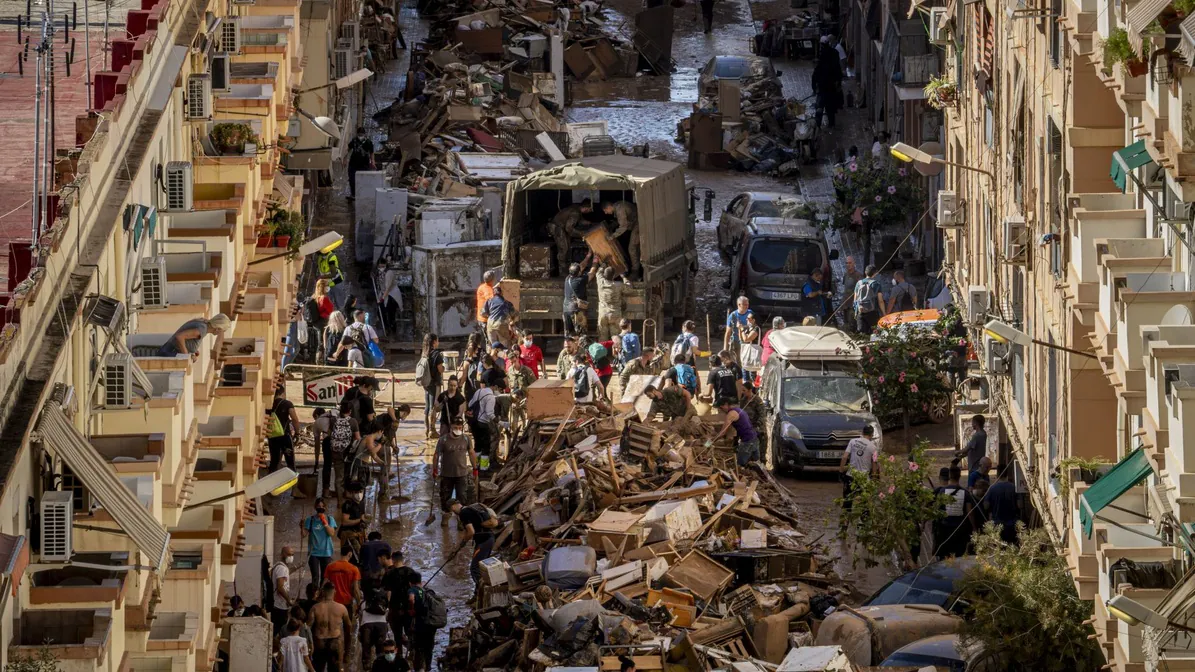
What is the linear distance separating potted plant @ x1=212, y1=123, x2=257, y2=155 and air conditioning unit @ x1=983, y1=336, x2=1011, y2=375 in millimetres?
8752

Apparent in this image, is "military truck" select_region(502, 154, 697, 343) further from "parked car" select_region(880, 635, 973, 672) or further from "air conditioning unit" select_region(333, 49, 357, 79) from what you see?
"parked car" select_region(880, 635, 973, 672)

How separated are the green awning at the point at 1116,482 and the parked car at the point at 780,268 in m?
22.2

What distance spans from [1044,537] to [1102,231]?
13.2 feet

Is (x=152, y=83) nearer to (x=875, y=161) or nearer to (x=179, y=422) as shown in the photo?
(x=179, y=422)

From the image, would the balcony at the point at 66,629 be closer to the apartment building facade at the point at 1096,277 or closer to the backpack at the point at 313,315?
the apartment building facade at the point at 1096,277

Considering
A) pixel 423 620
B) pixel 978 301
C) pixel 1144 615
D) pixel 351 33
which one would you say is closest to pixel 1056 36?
pixel 978 301

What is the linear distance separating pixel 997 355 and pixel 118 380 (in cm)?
1288

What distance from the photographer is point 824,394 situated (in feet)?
110

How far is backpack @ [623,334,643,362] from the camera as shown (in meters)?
36.8

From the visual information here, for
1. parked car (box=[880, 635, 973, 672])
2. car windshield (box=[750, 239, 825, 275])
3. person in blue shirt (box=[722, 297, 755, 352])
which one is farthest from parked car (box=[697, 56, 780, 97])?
parked car (box=[880, 635, 973, 672])

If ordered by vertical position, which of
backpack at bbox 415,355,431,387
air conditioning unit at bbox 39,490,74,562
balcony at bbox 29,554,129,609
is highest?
air conditioning unit at bbox 39,490,74,562

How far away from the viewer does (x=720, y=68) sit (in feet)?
191

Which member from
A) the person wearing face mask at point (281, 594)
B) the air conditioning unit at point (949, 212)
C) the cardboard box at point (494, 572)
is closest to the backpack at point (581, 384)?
the air conditioning unit at point (949, 212)

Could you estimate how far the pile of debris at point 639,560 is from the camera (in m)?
24.2
